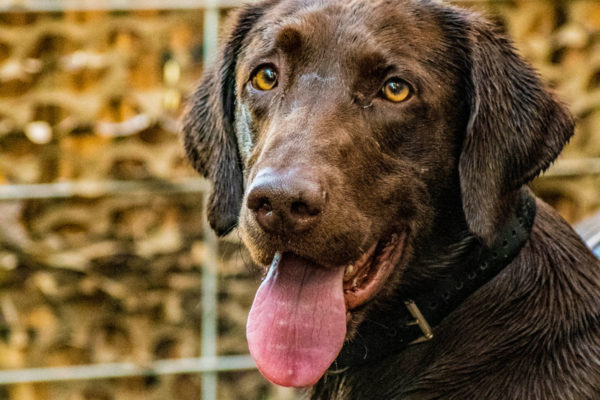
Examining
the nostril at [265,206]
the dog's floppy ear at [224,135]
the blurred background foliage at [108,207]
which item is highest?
the nostril at [265,206]

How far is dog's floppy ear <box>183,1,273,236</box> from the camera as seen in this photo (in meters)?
2.79

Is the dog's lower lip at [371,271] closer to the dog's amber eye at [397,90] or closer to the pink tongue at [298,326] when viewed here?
the pink tongue at [298,326]

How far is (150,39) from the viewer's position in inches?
191

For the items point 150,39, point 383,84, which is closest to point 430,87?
point 383,84

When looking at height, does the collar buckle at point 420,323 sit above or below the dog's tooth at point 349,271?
below

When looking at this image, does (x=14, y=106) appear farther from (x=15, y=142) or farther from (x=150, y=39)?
(x=150, y=39)

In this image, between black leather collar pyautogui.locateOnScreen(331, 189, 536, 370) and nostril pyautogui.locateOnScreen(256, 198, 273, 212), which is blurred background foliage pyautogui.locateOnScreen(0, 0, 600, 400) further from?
nostril pyautogui.locateOnScreen(256, 198, 273, 212)

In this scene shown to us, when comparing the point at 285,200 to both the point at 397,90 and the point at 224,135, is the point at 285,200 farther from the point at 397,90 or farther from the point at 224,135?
the point at 224,135

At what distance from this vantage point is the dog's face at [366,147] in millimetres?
2117

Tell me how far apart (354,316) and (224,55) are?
1.15 metres

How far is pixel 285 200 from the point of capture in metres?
1.97

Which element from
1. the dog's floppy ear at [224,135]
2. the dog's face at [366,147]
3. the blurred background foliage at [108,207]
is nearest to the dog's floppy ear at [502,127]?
the dog's face at [366,147]

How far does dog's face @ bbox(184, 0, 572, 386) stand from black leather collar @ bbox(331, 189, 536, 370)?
0.06 m

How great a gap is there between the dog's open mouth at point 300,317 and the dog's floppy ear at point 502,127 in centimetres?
40
